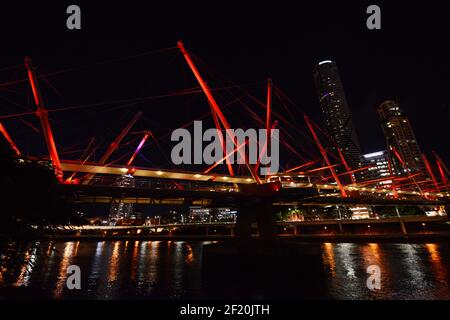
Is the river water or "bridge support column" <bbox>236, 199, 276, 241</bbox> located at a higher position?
"bridge support column" <bbox>236, 199, 276, 241</bbox>

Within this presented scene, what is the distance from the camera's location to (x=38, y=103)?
27.1 metres

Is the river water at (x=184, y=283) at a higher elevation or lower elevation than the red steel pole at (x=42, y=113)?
lower

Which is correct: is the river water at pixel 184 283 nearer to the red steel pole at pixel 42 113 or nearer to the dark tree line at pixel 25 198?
the dark tree line at pixel 25 198

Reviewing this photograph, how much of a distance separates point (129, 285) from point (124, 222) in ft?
553

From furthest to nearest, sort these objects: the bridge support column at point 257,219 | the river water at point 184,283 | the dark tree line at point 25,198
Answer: the bridge support column at point 257,219 → the river water at point 184,283 → the dark tree line at point 25,198

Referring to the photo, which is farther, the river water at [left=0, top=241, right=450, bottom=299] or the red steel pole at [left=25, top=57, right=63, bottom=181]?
the red steel pole at [left=25, top=57, right=63, bottom=181]

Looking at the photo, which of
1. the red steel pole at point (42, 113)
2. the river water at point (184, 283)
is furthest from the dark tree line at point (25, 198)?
the red steel pole at point (42, 113)

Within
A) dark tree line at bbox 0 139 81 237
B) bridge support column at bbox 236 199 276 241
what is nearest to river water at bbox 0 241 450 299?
dark tree line at bbox 0 139 81 237

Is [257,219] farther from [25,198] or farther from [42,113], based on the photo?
[42,113]

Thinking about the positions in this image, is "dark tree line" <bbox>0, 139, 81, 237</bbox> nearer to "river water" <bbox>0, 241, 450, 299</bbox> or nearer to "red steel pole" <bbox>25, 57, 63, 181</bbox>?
"river water" <bbox>0, 241, 450, 299</bbox>

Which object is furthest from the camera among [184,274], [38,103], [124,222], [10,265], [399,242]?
[124,222]

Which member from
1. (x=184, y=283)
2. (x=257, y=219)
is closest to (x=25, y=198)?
(x=184, y=283)
